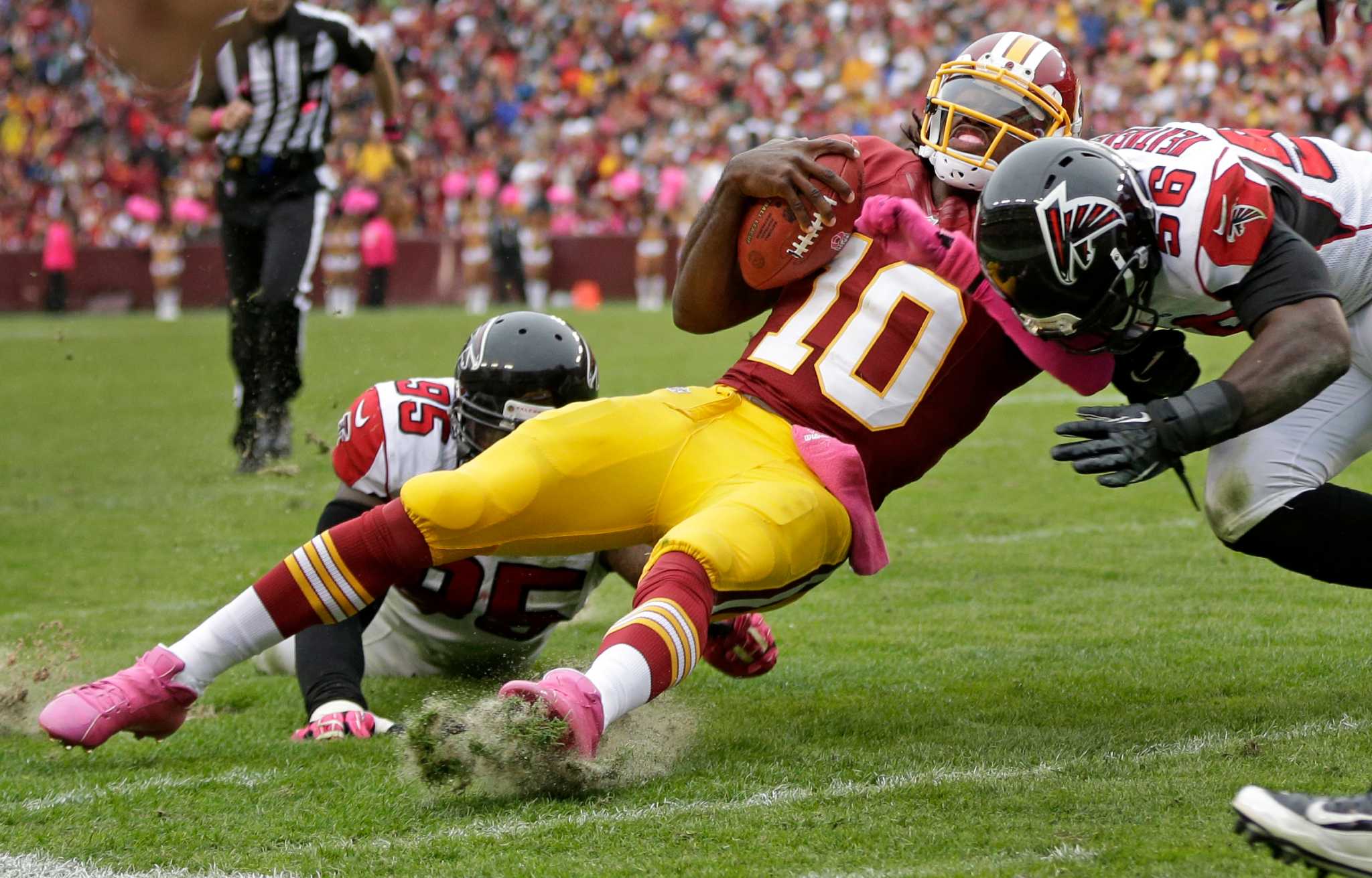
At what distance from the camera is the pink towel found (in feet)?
10.6

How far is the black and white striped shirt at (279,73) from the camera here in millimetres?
7875

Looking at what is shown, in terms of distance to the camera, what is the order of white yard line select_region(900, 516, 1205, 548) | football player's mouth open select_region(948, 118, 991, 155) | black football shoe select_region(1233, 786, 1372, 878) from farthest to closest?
white yard line select_region(900, 516, 1205, 548) → football player's mouth open select_region(948, 118, 991, 155) → black football shoe select_region(1233, 786, 1372, 878)

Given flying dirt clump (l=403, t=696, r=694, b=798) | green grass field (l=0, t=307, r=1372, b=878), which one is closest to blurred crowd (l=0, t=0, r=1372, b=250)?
green grass field (l=0, t=307, r=1372, b=878)

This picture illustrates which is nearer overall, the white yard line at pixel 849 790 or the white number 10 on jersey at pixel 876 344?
the white yard line at pixel 849 790

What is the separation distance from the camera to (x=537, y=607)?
397 cm

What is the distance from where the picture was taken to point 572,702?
2789 millimetres

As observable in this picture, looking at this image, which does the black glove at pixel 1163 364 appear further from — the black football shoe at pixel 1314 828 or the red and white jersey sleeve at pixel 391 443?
the red and white jersey sleeve at pixel 391 443

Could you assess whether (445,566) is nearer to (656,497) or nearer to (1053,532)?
(656,497)

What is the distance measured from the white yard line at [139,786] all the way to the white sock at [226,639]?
7.3 inches

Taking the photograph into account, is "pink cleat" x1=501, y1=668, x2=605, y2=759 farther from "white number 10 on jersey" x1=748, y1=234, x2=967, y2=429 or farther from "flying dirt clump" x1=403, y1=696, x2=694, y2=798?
"white number 10 on jersey" x1=748, y1=234, x2=967, y2=429

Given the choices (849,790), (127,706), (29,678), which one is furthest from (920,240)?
(29,678)

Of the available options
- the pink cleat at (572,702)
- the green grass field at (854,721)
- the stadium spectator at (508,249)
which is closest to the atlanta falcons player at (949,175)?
the green grass field at (854,721)

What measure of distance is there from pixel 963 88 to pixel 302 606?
183 centimetres

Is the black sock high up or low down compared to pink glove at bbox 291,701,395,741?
up
